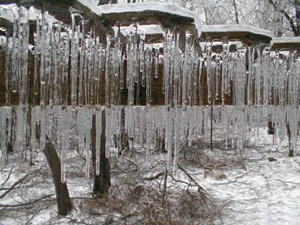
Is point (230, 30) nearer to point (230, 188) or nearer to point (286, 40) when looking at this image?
point (286, 40)

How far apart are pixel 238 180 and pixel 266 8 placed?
713 cm

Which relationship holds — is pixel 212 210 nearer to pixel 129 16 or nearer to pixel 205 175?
pixel 205 175

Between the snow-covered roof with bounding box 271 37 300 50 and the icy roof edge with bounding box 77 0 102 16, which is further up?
the icy roof edge with bounding box 77 0 102 16

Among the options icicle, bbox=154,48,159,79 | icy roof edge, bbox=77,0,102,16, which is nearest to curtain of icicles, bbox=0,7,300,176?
icicle, bbox=154,48,159,79

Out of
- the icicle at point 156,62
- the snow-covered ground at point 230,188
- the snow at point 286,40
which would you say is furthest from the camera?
the snow-covered ground at point 230,188

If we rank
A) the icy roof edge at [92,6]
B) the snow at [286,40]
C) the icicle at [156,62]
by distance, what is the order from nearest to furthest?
the icy roof edge at [92,6]
the snow at [286,40]
the icicle at [156,62]

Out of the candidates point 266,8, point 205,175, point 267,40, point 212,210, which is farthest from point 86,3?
point 266,8

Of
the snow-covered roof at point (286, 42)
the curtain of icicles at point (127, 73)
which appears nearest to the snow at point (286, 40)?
the snow-covered roof at point (286, 42)

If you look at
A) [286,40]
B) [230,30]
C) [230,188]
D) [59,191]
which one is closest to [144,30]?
[230,30]

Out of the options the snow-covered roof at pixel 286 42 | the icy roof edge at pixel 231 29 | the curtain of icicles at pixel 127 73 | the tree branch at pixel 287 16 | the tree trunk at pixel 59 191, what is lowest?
the tree trunk at pixel 59 191

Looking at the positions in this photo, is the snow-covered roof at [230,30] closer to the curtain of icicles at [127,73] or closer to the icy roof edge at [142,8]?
the curtain of icicles at [127,73]

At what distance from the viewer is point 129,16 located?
6.54 feet

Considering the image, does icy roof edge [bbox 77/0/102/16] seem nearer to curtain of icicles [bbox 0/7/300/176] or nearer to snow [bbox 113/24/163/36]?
curtain of icicles [bbox 0/7/300/176]

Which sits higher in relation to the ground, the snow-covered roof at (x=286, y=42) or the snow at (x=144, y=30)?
the snow at (x=144, y=30)
